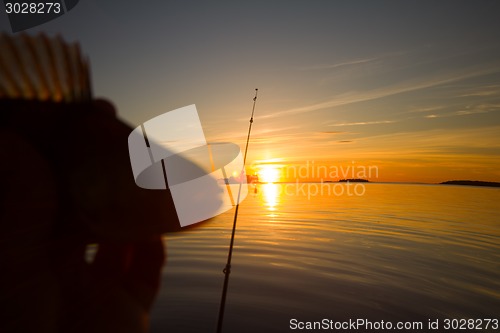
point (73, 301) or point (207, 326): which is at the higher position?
point (73, 301)

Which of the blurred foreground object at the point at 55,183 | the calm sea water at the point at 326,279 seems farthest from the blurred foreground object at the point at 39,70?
the calm sea water at the point at 326,279

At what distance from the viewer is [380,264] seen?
8.41m

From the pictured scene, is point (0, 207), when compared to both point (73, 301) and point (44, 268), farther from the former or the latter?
point (73, 301)

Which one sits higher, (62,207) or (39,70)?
(39,70)

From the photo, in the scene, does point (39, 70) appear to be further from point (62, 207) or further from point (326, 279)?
point (326, 279)

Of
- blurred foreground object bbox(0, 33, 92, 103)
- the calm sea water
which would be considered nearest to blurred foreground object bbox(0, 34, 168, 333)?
blurred foreground object bbox(0, 33, 92, 103)

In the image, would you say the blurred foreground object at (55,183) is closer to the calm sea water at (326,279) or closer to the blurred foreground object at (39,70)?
the blurred foreground object at (39,70)

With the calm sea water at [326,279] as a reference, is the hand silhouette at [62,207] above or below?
above

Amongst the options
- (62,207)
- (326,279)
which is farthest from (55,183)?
(326,279)

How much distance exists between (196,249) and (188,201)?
9.10m

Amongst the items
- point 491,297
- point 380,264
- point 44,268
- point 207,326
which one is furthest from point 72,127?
point 380,264


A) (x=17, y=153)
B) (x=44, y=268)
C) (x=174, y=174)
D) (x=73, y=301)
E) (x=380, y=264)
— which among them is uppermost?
→ (x=17, y=153)

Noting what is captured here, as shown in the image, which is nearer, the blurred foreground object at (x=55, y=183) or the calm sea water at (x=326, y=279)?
the blurred foreground object at (x=55, y=183)

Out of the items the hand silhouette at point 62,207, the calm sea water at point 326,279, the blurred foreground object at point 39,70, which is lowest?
the calm sea water at point 326,279
